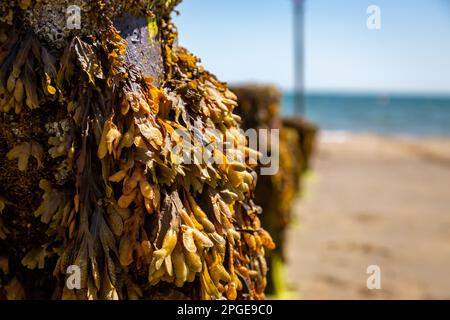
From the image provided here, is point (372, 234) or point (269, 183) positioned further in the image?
point (372, 234)

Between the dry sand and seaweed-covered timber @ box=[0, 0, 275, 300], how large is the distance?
13.9 ft

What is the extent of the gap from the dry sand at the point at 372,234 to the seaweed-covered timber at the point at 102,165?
167 inches

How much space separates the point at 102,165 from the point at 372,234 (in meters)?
7.54

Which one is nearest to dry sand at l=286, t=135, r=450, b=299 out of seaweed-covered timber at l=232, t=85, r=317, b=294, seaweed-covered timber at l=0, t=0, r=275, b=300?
seaweed-covered timber at l=232, t=85, r=317, b=294

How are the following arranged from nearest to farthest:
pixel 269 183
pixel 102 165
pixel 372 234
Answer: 1. pixel 102 165
2. pixel 269 183
3. pixel 372 234

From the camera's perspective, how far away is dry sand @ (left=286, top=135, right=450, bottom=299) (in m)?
6.26

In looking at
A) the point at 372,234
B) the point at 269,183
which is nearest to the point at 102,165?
the point at 269,183

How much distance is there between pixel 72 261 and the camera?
5.68 feet

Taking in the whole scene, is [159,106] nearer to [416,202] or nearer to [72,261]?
[72,261]

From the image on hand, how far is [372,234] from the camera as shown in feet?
28.1

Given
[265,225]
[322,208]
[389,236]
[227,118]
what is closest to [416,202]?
[322,208]

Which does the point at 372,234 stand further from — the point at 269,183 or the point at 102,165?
the point at 102,165

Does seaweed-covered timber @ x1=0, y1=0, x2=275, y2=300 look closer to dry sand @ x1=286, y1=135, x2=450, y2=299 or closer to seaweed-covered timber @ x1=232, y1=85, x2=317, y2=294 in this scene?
seaweed-covered timber @ x1=232, y1=85, x2=317, y2=294
